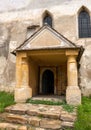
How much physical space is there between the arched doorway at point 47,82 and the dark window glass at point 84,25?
12.8ft

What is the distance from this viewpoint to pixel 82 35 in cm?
1459

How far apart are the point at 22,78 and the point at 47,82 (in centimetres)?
444

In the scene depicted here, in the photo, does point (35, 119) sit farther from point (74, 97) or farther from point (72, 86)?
point (72, 86)

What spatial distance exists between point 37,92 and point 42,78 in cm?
125

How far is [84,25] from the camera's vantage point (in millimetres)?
14797

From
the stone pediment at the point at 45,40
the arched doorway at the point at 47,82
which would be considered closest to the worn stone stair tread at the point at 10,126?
the stone pediment at the point at 45,40

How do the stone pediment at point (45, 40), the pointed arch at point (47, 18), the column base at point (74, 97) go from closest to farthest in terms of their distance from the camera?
the column base at point (74, 97) < the stone pediment at point (45, 40) < the pointed arch at point (47, 18)

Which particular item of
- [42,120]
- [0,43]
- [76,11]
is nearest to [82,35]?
[76,11]

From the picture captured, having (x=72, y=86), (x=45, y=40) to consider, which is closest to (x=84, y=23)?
(x=45, y=40)

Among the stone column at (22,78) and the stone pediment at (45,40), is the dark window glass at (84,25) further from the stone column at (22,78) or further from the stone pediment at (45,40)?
the stone column at (22,78)

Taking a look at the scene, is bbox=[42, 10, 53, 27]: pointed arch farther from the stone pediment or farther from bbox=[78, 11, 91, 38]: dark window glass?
the stone pediment

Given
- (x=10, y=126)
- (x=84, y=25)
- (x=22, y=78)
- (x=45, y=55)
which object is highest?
(x=84, y=25)

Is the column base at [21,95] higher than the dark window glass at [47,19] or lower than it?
lower

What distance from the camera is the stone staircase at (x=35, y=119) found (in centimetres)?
662
